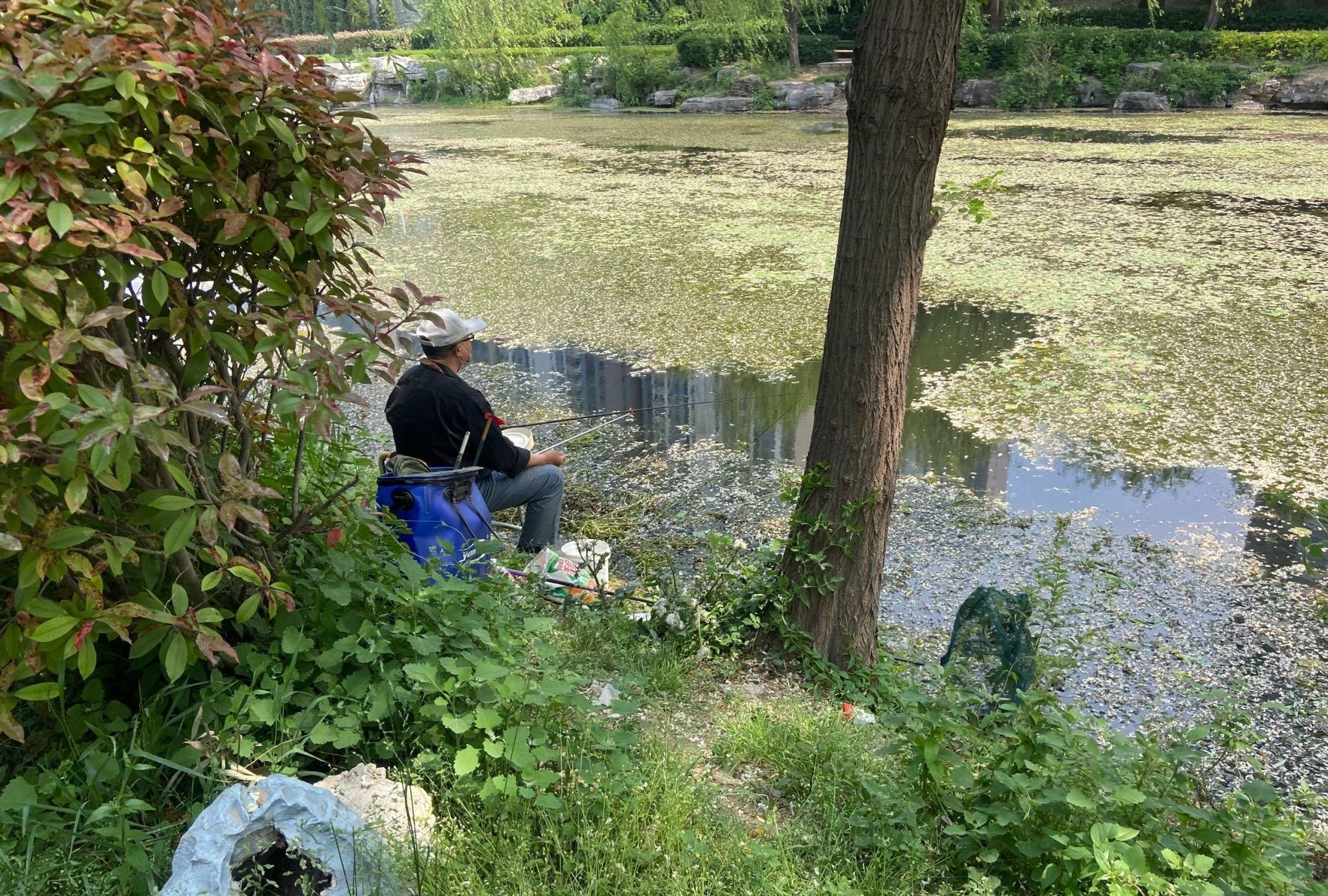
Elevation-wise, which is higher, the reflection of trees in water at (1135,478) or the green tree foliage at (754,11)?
the green tree foliage at (754,11)

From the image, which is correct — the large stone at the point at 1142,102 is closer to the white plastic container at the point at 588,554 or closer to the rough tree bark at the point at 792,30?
the rough tree bark at the point at 792,30

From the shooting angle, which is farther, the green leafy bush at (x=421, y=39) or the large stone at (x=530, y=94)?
the green leafy bush at (x=421, y=39)

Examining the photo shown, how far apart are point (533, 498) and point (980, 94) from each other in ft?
64.3

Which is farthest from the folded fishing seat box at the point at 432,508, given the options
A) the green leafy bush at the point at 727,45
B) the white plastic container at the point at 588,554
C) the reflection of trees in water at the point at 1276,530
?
the green leafy bush at the point at 727,45

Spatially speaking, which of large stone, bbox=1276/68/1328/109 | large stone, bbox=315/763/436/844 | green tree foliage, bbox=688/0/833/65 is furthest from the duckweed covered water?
green tree foliage, bbox=688/0/833/65

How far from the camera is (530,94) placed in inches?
1017

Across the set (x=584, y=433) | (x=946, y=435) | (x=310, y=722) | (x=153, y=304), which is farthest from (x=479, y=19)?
(x=310, y=722)

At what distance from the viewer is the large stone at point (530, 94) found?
2577 cm

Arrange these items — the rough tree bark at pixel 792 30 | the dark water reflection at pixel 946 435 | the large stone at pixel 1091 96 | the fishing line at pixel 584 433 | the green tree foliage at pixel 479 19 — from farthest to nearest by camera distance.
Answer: the green tree foliage at pixel 479 19 < the rough tree bark at pixel 792 30 < the large stone at pixel 1091 96 < the fishing line at pixel 584 433 < the dark water reflection at pixel 946 435

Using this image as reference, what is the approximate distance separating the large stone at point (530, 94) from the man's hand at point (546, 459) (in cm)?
2392

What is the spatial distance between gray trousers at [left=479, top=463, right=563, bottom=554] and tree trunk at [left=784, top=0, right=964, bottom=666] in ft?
3.47

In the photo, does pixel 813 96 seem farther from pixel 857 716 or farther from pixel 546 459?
pixel 857 716

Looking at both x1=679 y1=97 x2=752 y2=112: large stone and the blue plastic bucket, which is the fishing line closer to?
the blue plastic bucket

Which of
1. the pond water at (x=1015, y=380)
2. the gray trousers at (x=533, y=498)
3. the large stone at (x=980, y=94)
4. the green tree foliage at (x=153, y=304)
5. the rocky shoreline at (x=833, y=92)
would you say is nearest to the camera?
the green tree foliage at (x=153, y=304)
